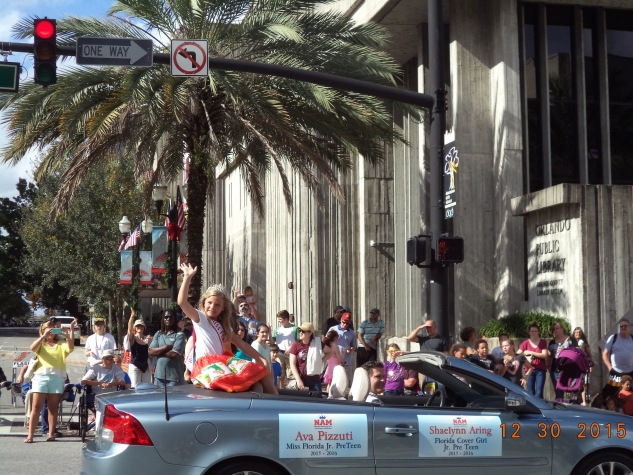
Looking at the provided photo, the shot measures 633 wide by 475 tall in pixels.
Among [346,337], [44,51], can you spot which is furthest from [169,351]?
[346,337]

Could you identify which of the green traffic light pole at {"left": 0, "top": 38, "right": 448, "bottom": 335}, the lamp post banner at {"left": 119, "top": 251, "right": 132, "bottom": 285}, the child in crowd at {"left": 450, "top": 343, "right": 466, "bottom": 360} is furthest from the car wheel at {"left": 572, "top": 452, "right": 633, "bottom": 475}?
the lamp post banner at {"left": 119, "top": 251, "right": 132, "bottom": 285}

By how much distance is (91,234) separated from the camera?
144 feet

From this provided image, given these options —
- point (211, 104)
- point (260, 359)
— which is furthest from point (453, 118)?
point (260, 359)

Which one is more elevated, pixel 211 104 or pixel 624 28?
pixel 624 28

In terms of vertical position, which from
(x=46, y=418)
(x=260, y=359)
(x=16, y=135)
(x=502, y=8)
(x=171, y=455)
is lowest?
(x=46, y=418)

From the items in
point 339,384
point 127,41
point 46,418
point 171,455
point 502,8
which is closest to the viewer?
point 171,455

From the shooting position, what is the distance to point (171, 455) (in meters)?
6.02

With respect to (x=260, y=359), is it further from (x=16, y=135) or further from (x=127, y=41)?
(x=16, y=135)

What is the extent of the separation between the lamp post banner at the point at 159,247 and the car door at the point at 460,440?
24.8 metres

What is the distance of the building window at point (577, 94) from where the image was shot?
21.0 metres

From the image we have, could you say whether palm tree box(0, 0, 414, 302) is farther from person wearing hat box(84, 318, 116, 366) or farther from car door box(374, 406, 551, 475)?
car door box(374, 406, 551, 475)

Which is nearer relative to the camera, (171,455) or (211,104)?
(171,455)

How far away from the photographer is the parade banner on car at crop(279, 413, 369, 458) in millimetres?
6219

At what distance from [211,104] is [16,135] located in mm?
3877
